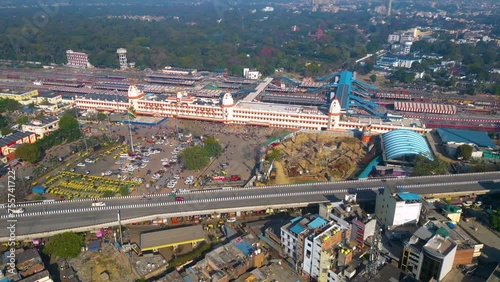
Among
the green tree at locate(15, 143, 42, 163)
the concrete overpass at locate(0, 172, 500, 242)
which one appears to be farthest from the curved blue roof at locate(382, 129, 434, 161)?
the green tree at locate(15, 143, 42, 163)

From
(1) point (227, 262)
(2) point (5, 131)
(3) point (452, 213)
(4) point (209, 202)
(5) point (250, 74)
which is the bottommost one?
(1) point (227, 262)

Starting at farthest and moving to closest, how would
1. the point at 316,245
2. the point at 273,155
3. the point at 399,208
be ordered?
the point at 273,155, the point at 399,208, the point at 316,245

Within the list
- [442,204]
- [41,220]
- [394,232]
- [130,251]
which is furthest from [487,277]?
[41,220]

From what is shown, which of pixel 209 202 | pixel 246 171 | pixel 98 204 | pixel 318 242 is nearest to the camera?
pixel 318 242

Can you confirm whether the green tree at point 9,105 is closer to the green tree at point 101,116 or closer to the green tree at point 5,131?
the green tree at point 5,131

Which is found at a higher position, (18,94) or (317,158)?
(18,94)

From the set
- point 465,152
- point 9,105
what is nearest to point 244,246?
point 465,152

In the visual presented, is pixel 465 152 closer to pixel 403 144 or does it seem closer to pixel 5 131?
pixel 403 144
